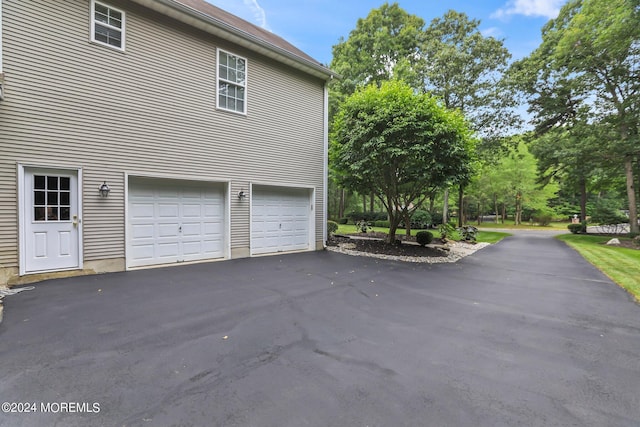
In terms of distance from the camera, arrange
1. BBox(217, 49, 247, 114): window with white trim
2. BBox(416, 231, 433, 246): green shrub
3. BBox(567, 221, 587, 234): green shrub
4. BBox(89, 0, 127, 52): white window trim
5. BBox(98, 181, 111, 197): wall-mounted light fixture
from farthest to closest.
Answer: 1. BBox(567, 221, 587, 234): green shrub
2. BBox(416, 231, 433, 246): green shrub
3. BBox(217, 49, 247, 114): window with white trim
4. BBox(98, 181, 111, 197): wall-mounted light fixture
5. BBox(89, 0, 127, 52): white window trim

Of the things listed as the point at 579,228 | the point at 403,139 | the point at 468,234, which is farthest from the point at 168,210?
the point at 579,228

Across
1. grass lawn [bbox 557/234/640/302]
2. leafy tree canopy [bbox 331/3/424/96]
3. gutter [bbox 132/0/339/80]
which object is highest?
leafy tree canopy [bbox 331/3/424/96]

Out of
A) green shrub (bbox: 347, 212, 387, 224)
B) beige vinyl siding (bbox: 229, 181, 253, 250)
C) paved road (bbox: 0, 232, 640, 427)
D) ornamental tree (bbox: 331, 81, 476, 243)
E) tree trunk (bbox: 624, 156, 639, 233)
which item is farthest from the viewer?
green shrub (bbox: 347, 212, 387, 224)

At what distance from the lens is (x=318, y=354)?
286 centimetres

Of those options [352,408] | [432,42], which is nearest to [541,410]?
[352,408]

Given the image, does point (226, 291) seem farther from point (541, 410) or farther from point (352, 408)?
point (541, 410)

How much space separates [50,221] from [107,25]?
4.18 meters

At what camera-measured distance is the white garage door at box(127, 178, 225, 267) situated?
A: 6.50 m

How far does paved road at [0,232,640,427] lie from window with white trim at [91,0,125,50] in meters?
4.92

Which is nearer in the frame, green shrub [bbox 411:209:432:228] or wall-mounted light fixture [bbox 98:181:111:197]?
wall-mounted light fixture [bbox 98:181:111:197]

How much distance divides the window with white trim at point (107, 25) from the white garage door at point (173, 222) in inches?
116

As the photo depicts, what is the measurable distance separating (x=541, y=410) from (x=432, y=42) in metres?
18.1

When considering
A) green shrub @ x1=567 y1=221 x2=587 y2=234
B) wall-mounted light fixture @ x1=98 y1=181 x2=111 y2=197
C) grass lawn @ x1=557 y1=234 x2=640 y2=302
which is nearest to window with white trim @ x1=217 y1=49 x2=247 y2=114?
wall-mounted light fixture @ x1=98 y1=181 x2=111 y2=197

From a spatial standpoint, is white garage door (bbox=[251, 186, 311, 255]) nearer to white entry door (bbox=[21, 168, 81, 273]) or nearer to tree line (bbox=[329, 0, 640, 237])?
tree line (bbox=[329, 0, 640, 237])
